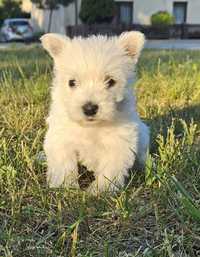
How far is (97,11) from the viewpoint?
106ft

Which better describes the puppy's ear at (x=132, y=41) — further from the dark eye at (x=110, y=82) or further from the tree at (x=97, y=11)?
the tree at (x=97, y=11)

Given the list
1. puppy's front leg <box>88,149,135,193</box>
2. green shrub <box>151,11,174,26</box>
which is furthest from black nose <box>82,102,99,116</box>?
green shrub <box>151,11,174,26</box>

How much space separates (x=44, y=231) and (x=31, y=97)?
345 centimetres

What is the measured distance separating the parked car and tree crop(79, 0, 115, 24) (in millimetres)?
3671

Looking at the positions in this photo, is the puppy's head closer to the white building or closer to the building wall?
the white building

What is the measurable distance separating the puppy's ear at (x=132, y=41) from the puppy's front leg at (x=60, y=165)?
84cm

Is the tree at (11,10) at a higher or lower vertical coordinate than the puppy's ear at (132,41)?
lower

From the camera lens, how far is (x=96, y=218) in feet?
9.35

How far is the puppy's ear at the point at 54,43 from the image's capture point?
12.0 feet

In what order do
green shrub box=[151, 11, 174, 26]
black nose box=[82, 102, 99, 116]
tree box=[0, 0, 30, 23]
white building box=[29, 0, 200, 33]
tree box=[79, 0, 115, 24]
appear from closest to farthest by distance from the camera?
black nose box=[82, 102, 99, 116] < tree box=[79, 0, 115, 24] < green shrub box=[151, 11, 174, 26] < white building box=[29, 0, 200, 33] < tree box=[0, 0, 30, 23]

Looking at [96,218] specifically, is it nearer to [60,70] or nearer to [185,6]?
[60,70]

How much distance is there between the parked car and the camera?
→ 33.4m

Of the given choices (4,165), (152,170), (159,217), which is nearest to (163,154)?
(152,170)

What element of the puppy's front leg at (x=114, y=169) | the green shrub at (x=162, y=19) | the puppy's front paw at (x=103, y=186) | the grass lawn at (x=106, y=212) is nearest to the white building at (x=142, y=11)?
the green shrub at (x=162, y=19)
